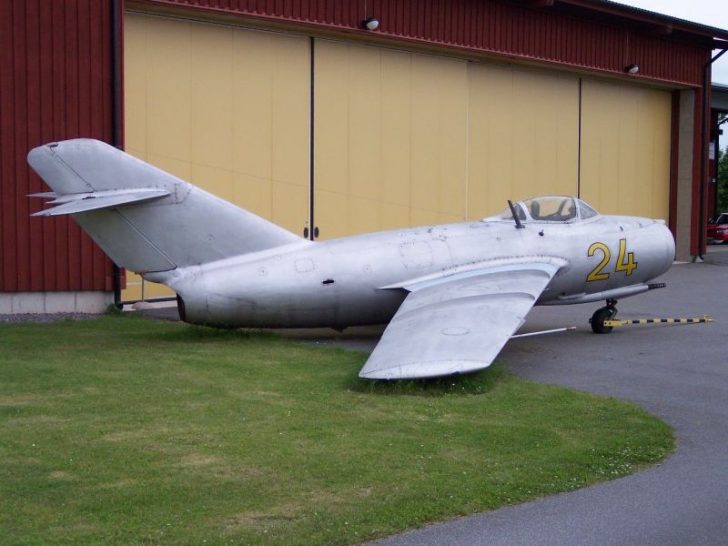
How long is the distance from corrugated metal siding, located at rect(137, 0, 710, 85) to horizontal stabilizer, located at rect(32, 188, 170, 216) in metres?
6.55

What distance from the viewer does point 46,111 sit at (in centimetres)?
1694

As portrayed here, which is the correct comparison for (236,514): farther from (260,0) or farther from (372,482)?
(260,0)

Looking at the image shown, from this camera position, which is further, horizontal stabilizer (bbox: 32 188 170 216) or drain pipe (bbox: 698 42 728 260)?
drain pipe (bbox: 698 42 728 260)

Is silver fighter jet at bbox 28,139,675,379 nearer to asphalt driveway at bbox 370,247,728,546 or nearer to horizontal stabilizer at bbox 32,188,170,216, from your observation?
horizontal stabilizer at bbox 32,188,170,216

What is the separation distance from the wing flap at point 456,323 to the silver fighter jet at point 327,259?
35mm

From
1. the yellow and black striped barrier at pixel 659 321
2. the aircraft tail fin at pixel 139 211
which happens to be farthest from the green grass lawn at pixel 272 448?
the yellow and black striped barrier at pixel 659 321

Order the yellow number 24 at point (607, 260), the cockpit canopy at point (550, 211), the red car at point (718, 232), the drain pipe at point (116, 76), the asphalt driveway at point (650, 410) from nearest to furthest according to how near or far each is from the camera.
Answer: the asphalt driveway at point (650, 410), the yellow number 24 at point (607, 260), the cockpit canopy at point (550, 211), the drain pipe at point (116, 76), the red car at point (718, 232)

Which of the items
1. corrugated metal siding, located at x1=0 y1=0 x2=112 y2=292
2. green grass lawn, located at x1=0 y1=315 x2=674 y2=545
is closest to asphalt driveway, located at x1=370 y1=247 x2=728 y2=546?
green grass lawn, located at x1=0 y1=315 x2=674 y2=545

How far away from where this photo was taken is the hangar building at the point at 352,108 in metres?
17.1

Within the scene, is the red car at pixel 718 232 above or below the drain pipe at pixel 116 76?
below

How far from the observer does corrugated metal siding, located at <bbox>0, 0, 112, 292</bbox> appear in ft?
54.7

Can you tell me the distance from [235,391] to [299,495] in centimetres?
358

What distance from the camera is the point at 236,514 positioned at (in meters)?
6.45

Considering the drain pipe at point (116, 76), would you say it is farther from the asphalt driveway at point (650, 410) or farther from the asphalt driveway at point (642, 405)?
the asphalt driveway at point (650, 410)
